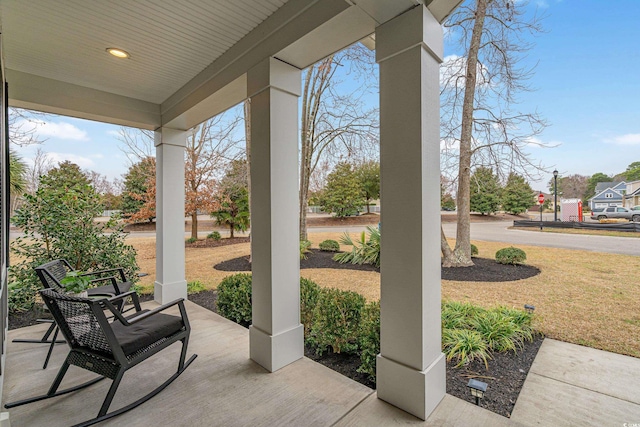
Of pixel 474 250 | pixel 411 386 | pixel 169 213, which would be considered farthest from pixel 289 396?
pixel 474 250

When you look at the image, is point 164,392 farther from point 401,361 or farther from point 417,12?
point 417,12

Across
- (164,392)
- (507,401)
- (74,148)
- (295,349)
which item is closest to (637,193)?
(507,401)

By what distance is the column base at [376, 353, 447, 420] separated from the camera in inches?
65.5

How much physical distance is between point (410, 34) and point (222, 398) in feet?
8.86

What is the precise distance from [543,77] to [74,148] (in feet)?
35.3

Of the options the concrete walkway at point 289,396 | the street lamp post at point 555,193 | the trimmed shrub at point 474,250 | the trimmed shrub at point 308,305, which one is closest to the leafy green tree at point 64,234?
the concrete walkway at point 289,396

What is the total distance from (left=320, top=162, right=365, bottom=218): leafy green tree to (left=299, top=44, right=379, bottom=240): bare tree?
53 cm

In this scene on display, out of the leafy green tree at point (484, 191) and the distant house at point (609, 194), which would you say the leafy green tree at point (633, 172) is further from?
the leafy green tree at point (484, 191)

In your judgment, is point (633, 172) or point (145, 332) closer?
point (145, 332)

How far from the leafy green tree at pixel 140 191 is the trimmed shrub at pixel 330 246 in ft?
17.5

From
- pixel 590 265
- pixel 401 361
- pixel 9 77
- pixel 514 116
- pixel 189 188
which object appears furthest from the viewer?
pixel 189 188

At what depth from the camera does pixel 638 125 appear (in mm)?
2535

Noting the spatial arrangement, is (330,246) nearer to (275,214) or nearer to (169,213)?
(169,213)

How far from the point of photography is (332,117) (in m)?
7.51
